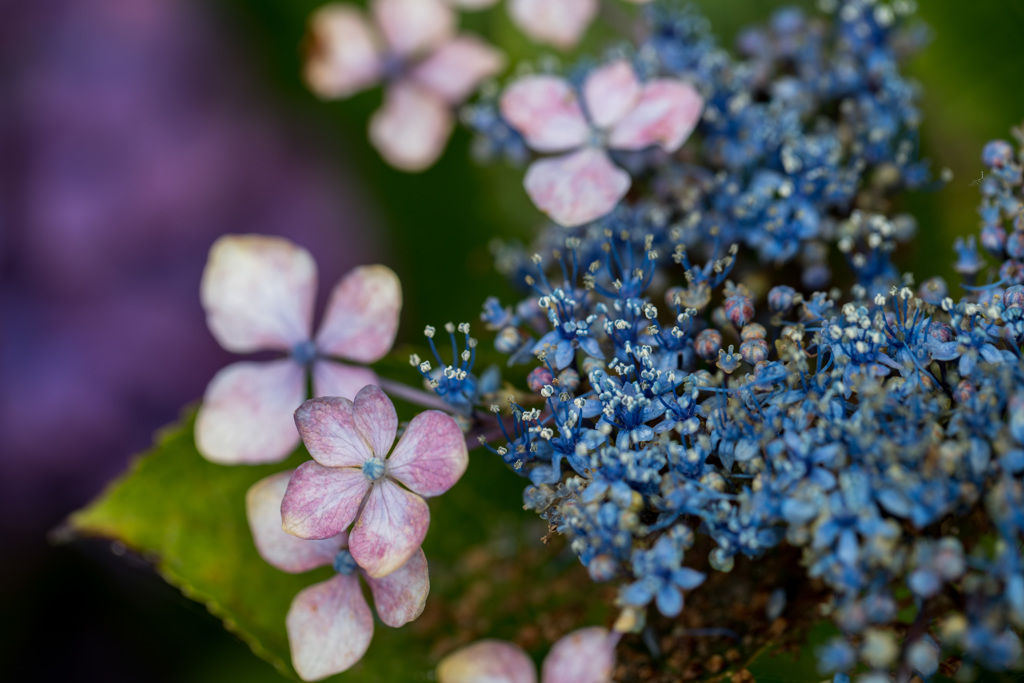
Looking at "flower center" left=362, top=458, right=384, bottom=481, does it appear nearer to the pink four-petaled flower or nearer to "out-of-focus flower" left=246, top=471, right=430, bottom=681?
"out-of-focus flower" left=246, top=471, right=430, bottom=681

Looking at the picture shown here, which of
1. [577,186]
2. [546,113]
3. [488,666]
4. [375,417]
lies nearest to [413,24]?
[546,113]

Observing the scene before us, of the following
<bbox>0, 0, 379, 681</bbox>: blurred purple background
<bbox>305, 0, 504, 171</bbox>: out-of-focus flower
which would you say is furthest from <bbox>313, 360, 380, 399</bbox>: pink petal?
<bbox>0, 0, 379, 681</bbox>: blurred purple background

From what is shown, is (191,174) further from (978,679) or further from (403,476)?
(978,679)

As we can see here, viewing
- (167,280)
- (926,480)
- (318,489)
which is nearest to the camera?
(926,480)

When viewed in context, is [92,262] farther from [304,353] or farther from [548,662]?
[548,662]

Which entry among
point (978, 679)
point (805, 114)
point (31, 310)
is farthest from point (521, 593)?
point (31, 310)

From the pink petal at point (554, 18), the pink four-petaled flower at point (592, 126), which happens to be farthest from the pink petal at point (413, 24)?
the pink four-petaled flower at point (592, 126)
